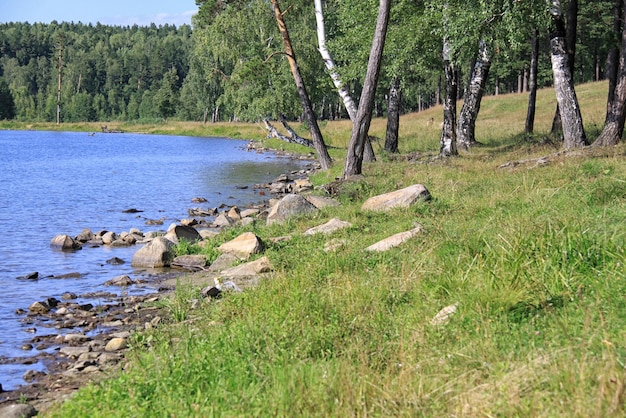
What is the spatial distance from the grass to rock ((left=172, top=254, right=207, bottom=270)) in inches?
121

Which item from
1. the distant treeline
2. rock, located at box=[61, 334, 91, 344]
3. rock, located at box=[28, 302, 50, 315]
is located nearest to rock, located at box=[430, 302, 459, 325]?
rock, located at box=[61, 334, 91, 344]

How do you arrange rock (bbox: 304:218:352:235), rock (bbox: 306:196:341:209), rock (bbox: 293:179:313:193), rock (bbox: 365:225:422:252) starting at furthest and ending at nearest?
rock (bbox: 293:179:313:193)
rock (bbox: 306:196:341:209)
rock (bbox: 304:218:352:235)
rock (bbox: 365:225:422:252)

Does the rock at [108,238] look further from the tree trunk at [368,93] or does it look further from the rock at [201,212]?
the tree trunk at [368,93]

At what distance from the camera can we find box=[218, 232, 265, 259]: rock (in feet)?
43.2

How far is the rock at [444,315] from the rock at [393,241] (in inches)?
128

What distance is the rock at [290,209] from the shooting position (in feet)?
52.7

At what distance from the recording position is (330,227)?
13.5m

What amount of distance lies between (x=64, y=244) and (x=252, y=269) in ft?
24.5

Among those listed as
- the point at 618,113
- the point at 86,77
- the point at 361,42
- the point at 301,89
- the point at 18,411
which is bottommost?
the point at 18,411

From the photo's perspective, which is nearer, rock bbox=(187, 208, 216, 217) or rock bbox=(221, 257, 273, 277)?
rock bbox=(221, 257, 273, 277)

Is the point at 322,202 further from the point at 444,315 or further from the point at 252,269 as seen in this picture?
the point at 444,315

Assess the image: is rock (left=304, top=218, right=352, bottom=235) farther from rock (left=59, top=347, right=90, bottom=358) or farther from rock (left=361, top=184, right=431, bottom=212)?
rock (left=59, top=347, right=90, bottom=358)

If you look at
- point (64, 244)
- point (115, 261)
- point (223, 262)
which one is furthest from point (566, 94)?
point (64, 244)

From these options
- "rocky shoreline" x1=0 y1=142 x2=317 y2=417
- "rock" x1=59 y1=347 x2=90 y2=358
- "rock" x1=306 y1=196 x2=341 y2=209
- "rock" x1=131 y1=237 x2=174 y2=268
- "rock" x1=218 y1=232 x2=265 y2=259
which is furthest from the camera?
"rock" x1=306 y1=196 x2=341 y2=209
